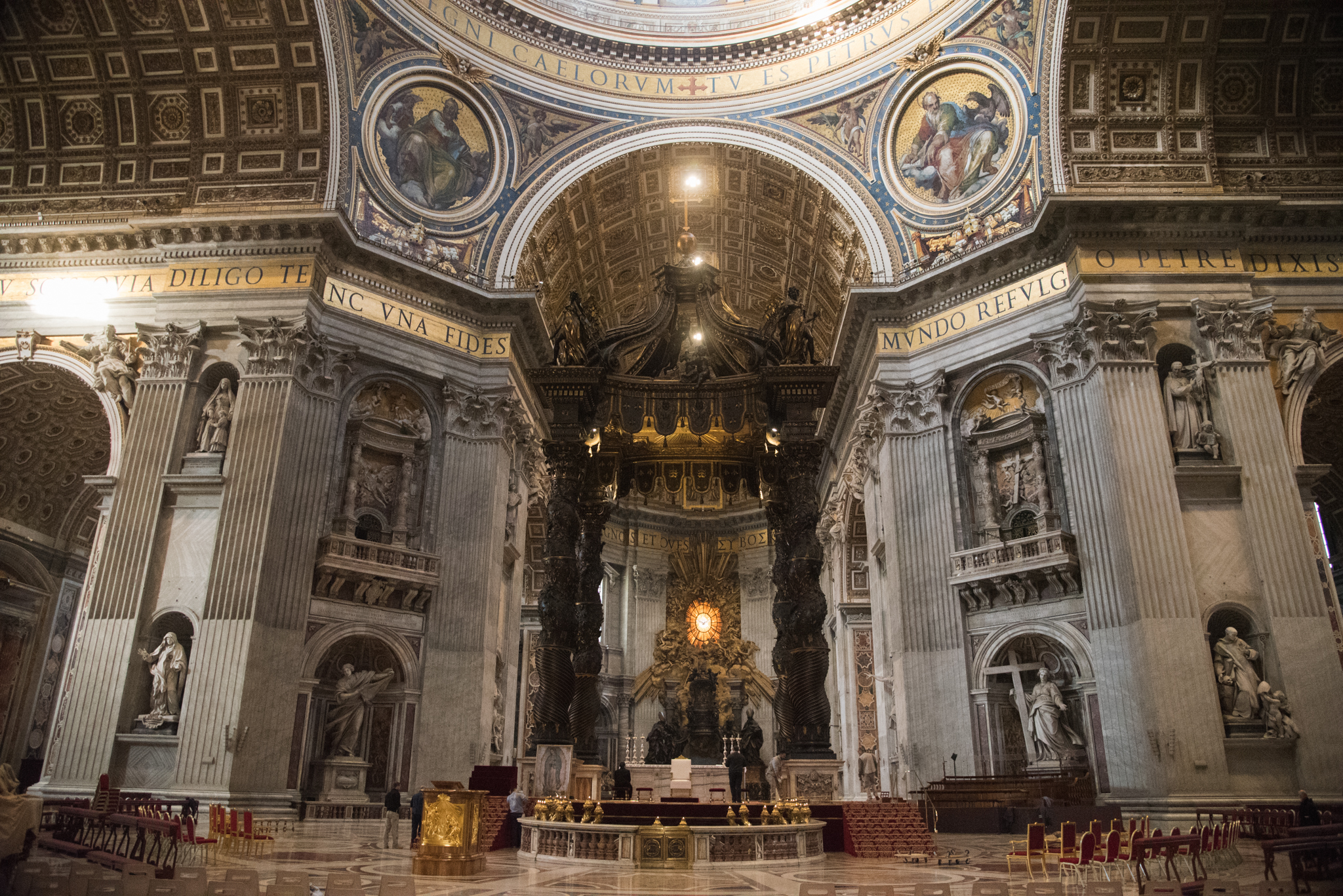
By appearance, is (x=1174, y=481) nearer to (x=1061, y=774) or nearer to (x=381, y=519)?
(x=1061, y=774)

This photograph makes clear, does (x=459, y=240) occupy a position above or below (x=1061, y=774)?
above

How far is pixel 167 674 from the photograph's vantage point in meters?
14.2

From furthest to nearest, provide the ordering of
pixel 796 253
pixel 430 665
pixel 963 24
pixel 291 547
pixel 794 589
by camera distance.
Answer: pixel 796 253 < pixel 963 24 < pixel 430 665 < pixel 291 547 < pixel 794 589

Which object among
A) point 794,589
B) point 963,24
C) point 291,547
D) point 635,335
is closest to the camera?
point 794,589

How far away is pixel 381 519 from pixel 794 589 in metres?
9.14

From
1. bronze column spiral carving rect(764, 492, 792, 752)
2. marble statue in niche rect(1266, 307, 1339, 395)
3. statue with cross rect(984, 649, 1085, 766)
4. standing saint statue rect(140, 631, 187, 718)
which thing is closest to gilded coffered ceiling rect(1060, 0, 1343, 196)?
marble statue in niche rect(1266, 307, 1339, 395)

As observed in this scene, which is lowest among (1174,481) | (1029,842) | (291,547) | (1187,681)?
(1029,842)

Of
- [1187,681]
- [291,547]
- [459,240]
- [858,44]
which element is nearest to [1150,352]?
[1187,681]

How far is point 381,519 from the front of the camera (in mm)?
16922

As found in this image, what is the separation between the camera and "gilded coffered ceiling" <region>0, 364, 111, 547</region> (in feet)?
55.6

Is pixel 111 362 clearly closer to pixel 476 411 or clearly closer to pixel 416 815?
pixel 476 411

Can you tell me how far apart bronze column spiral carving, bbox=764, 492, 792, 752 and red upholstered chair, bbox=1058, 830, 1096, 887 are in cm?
347

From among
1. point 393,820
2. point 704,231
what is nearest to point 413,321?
point 704,231

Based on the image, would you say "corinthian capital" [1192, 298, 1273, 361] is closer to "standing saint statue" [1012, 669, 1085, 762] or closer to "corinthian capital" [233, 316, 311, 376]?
"standing saint statue" [1012, 669, 1085, 762]
